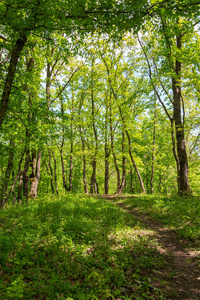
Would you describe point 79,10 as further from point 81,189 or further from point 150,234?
point 81,189

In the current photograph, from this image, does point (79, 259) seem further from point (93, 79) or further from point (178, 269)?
point (93, 79)

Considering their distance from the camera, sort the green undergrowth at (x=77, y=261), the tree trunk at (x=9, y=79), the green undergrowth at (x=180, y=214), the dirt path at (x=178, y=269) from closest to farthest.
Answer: the green undergrowth at (x=77, y=261) < the dirt path at (x=178, y=269) < the tree trunk at (x=9, y=79) < the green undergrowth at (x=180, y=214)

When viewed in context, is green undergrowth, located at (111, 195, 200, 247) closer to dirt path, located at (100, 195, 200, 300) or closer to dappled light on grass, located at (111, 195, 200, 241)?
dappled light on grass, located at (111, 195, 200, 241)

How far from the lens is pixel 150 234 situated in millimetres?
6004

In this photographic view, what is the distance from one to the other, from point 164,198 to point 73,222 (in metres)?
6.95

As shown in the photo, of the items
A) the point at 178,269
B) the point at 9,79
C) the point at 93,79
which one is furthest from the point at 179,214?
the point at 93,79

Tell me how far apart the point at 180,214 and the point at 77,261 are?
557 centimetres

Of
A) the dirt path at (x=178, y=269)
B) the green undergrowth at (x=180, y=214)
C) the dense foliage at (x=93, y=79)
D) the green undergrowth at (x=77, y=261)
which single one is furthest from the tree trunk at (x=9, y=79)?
the green undergrowth at (x=180, y=214)

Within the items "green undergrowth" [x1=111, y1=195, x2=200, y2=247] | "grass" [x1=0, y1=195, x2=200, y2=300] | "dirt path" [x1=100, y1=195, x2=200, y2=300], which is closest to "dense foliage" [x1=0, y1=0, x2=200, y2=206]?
"green undergrowth" [x1=111, y1=195, x2=200, y2=247]

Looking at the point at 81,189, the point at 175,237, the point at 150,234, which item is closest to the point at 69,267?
the point at 150,234

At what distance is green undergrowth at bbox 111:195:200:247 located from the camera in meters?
5.97

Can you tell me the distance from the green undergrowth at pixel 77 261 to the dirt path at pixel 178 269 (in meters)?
0.23

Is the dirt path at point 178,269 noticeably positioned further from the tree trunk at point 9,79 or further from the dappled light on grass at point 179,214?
the tree trunk at point 9,79

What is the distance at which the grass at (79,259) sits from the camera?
3.25m
